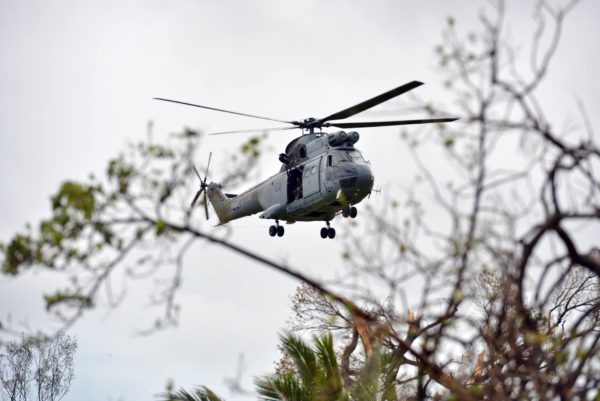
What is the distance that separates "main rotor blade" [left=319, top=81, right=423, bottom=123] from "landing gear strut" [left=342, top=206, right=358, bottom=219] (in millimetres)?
2220

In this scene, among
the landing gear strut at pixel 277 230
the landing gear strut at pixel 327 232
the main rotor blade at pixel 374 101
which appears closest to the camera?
the main rotor blade at pixel 374 101

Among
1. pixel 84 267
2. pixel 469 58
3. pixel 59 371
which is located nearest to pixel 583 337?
pixel 469 58

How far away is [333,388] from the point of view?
8.89m

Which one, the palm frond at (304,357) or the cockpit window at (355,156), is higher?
the cockpit window at (355,156)

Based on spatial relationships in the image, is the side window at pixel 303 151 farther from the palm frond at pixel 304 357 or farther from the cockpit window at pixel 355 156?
the palm frond at pixel 304 357

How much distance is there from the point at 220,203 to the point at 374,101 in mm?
10648

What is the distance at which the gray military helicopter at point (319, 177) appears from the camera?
21.1 metres

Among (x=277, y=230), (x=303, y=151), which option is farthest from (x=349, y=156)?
(x=277, y=230)

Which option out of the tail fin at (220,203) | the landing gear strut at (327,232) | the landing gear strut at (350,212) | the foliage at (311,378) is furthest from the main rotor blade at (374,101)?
the foliage at (311,378)

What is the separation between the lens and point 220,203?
2866 centimetres

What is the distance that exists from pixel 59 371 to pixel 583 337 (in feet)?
88.8

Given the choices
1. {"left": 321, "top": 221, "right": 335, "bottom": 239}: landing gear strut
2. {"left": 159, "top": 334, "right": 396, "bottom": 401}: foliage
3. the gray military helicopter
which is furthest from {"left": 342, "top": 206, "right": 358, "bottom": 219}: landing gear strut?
{"left": 159, "top": 334, "right": 396, "bottom": 401}: foliage

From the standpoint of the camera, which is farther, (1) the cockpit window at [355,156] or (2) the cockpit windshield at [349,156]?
(1) the cockpit window at [355,156]

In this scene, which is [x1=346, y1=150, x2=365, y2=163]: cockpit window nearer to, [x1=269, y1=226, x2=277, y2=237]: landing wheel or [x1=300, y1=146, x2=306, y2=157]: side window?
[x1=300, y1=146, x2=306, y2=157]: side window
